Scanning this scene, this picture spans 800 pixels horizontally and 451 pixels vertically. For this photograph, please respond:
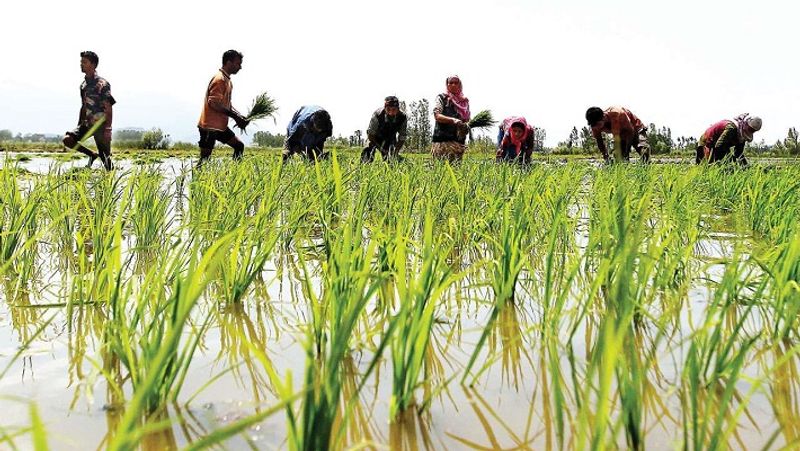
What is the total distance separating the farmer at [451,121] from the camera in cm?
802

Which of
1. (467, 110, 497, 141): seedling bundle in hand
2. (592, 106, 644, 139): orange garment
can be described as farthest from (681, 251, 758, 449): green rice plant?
(467, 110, 497, 141): seedling bundle in hand

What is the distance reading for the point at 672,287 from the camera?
6.48 feet

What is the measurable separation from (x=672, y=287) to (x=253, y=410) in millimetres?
1389

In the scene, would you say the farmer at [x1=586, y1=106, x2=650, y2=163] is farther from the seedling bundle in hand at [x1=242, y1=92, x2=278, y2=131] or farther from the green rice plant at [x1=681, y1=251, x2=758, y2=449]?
the green rice plant at [x1=681, y1=251, x2=758, y2=449]

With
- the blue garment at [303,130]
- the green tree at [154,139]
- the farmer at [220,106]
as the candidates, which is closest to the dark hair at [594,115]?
the blue garment at [303,130]

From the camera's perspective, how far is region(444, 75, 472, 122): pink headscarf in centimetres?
804

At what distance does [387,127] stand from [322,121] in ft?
3.28

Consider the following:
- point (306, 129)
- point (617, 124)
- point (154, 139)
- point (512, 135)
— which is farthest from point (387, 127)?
point (154, 139)

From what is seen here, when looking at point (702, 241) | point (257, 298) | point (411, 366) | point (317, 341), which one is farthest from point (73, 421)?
point (702, 241)

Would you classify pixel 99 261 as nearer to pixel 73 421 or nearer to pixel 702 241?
pixel 73 421

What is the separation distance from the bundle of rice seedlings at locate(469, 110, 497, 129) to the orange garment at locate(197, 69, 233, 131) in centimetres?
442

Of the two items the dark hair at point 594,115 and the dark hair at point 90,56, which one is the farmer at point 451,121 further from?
the dark hair at point 90,56

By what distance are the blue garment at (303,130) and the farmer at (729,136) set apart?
4.96 meters

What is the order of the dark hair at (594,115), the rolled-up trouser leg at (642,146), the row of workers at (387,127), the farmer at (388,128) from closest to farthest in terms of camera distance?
the row of workers at (387,127), the dark hair at (594,115), the farmer at (388,128), the rolled-up trouser leg at (642,146)
